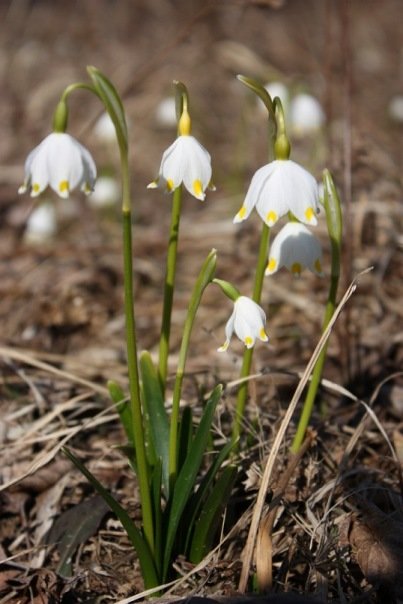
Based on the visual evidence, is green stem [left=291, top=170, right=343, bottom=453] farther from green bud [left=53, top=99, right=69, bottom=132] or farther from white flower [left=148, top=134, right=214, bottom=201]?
green bud [left=53, top=99, right=69, bottom=132]

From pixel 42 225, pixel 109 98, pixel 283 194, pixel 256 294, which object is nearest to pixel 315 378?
pixel 256 294

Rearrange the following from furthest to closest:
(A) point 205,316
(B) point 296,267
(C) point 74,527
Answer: (A) point 205,316 → (C) point 74,527 → (B) point 296,267

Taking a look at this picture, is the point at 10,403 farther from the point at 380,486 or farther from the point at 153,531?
the point at 380,486

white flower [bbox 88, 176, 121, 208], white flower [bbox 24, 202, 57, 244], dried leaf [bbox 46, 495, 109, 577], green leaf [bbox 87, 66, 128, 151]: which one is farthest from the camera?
white flower [bbox 88, 176, 121, 208]

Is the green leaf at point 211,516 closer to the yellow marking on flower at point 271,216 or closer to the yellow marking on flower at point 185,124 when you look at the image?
the yellow marking on flower at point 271,216

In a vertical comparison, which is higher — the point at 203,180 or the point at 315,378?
the point at 203,180

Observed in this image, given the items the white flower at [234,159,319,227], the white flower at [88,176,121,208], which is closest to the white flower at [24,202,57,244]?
the white flower at [88,176,121,208]

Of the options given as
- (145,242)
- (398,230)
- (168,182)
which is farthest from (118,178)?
(168,182)

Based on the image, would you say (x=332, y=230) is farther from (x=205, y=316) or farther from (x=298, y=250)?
(x=205, y=316)

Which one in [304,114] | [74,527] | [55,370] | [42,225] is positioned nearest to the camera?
[74,527]
